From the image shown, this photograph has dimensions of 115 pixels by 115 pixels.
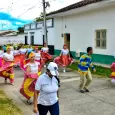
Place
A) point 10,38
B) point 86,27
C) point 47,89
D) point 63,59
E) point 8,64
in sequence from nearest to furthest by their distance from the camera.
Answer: point 47,89 < point 8,64 < point 63,59 < point 86,27 < point 10,38

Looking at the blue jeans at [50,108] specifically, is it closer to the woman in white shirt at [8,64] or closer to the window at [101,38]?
the woman in white shirt at [8,64]

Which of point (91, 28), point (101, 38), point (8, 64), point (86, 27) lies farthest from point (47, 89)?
point (86, 27)

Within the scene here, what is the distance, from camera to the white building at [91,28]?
15.9m

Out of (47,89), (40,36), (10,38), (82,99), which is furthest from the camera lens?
(10,38)

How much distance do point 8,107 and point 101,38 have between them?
10.7 metres

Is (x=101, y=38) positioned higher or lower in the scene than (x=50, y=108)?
higher

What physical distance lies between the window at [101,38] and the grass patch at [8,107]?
9426 mm

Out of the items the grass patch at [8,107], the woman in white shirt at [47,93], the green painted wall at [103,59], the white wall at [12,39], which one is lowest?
the grass patch at [8,107]

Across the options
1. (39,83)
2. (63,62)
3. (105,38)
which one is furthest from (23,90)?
(105,38)

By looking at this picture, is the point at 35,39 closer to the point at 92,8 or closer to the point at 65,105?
the point at 92,8

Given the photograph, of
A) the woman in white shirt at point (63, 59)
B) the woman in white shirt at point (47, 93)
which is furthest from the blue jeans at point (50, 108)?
the woman in white shirt at point (63, 59)

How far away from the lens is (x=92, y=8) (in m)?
17.1

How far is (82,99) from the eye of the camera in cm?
838

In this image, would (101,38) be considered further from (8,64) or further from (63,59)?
(8,64)
